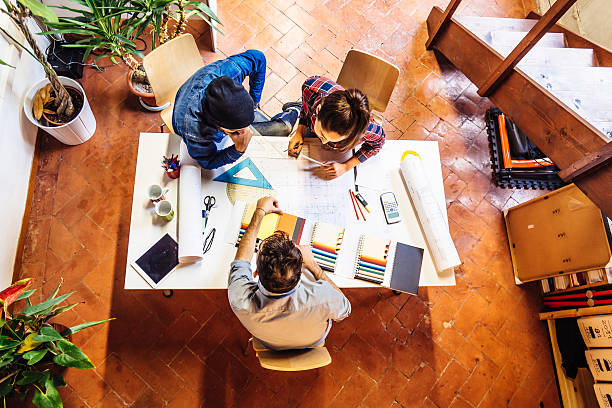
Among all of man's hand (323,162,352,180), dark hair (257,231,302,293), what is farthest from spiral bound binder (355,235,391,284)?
dark hair (257,231,302,293)

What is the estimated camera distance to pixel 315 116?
211cm

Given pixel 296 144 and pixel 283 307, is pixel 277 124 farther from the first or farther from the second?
pixel 283 307

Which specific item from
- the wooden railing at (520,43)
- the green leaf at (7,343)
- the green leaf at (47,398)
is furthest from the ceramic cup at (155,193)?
the wooden railing at (520,43)

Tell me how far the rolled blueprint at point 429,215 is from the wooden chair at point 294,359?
2.53ft

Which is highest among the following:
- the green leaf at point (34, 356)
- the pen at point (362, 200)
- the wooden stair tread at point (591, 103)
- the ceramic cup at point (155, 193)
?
the wooden stair tread at point (591, 103)

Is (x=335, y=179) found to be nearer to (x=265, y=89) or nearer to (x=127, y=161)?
(x=265, y=89)

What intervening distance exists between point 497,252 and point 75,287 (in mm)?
3121

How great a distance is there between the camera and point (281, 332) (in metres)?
1.70

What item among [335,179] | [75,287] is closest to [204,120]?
[335,179]

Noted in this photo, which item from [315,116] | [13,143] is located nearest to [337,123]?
[315,116]

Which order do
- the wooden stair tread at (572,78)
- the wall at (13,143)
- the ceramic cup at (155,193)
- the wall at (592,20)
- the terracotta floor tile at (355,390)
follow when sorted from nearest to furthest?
1. the ceramic cup at (155,193)
2. the wall at (13,143)
3. the terracotta floor tile at (355,390)
4. the wooden stair tread at (572,78)
5. the wall at (592,20)

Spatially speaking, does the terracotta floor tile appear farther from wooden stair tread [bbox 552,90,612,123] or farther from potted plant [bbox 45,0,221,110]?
potted plant [bbox 45,0,221,110]

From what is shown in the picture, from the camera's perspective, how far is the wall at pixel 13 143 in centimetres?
247

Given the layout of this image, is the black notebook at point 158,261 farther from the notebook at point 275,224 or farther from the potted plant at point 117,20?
the potted plant at point 117,20
